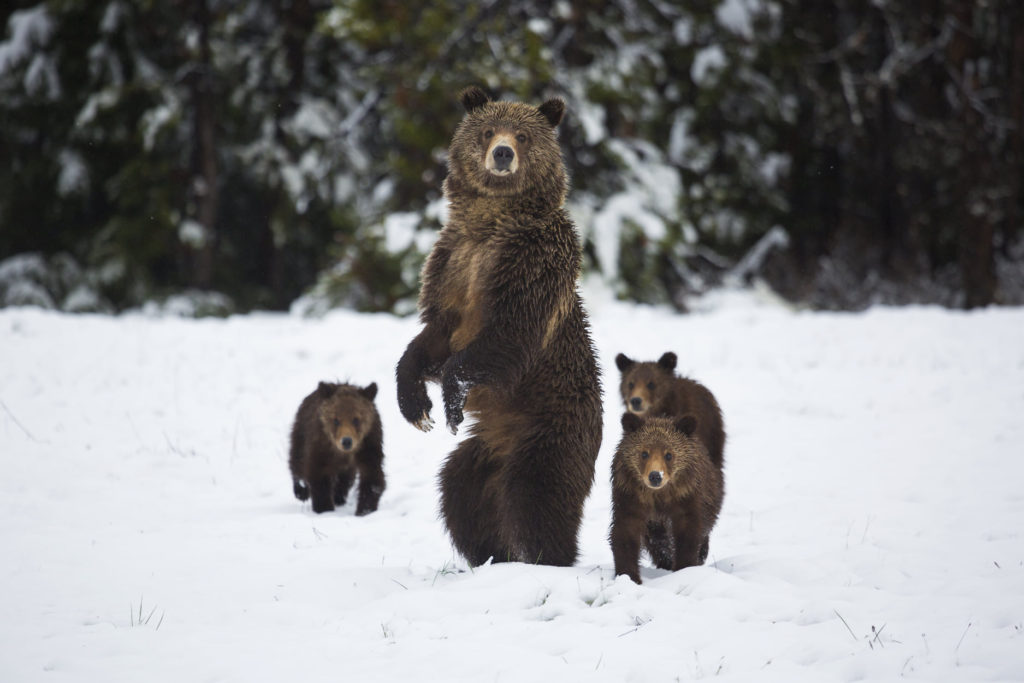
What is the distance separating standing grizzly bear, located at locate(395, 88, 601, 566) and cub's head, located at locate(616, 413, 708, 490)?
222 millimetres

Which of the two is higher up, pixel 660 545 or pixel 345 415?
pixel 345 415

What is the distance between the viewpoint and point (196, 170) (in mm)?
20109

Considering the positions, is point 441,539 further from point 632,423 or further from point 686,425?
point 686,425

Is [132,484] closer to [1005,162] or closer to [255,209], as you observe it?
[255,209]

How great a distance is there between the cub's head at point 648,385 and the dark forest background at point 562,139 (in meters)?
9.78

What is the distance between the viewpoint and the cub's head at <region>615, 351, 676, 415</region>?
20.7 ft

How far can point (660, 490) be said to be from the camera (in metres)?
5.04

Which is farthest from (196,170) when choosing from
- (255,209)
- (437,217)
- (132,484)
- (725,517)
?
(725,517)

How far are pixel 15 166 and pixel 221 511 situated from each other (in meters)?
16.9

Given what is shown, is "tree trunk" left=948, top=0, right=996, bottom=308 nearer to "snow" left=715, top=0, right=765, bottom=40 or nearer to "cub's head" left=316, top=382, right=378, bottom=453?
"snow" left=715, top=0, right=765, bottom=40

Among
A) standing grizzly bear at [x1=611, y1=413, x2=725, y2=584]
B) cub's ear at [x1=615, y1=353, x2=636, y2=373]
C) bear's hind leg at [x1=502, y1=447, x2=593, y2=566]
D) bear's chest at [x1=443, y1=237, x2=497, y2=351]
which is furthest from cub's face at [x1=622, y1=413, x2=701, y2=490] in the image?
cub's ear at [x1=615, y1=353, x2=636, y2=373]

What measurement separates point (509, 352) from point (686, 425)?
119 cm

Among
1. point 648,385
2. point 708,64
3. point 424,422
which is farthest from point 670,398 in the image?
point 708,64

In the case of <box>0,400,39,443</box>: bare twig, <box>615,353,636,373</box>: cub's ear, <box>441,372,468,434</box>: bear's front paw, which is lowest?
<box>0,400,39,443</box>: bare twig
